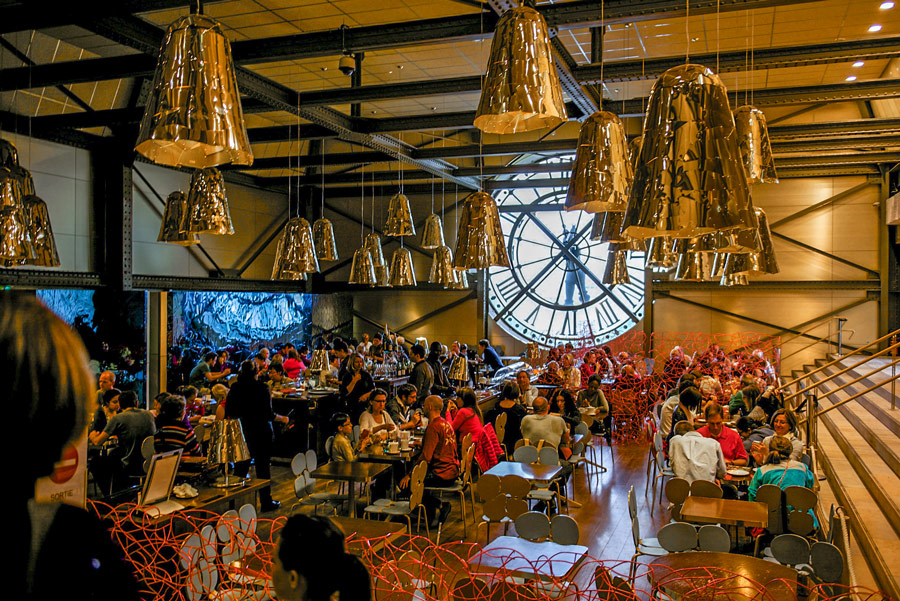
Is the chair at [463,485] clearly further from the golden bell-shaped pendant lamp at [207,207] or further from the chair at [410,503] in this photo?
the golden bell-shaped pendant lamp at [207,207]

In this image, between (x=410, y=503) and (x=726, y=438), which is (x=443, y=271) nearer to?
(x=410, y=503)

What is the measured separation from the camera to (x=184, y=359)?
559 inches

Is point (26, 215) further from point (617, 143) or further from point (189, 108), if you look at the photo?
point (617, 143)

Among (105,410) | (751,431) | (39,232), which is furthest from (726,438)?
(105,410)

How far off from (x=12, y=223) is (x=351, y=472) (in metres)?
3.62

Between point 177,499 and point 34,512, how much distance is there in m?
5.12

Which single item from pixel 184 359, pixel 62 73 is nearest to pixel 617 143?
pixel 62 73

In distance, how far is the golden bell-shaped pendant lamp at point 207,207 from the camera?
3.45 meters

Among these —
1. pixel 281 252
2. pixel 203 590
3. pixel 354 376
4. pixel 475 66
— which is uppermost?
pixel 475 66

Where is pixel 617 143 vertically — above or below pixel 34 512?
above

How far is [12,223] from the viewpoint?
13.3 ft

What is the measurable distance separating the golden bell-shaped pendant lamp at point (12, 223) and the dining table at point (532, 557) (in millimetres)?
3496

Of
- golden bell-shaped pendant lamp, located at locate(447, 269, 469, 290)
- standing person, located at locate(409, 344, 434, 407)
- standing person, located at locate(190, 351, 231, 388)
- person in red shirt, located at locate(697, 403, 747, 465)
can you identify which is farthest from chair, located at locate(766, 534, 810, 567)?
standing person, located at locate(190, 351, 231, 388)

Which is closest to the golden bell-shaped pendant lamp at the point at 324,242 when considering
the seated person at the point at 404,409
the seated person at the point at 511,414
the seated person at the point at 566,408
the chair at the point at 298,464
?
the chair at the point at 298,464
